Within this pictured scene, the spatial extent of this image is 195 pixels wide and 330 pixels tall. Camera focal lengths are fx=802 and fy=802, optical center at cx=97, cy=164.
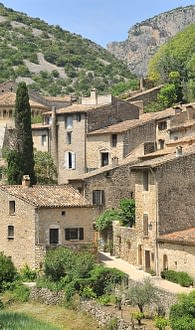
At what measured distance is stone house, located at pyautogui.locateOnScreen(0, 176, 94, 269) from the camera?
55.7 meters

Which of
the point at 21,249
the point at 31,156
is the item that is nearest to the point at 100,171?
the point at 31,156

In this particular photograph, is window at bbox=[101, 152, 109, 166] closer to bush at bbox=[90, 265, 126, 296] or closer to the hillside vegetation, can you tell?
the hillside vegetation

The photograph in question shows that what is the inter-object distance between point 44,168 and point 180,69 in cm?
3439

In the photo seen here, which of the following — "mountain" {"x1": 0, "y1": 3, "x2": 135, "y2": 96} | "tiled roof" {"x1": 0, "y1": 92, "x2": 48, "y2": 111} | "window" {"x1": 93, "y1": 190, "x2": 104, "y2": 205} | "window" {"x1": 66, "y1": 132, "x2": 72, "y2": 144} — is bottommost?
"window" {"x1": 93, "y1": 190, "x2": 104, "y2": 205}

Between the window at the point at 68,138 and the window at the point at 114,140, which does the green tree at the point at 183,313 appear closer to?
the window at the point at 114,140

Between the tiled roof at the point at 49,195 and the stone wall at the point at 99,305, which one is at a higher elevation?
the tiled roof at the point at 49,195

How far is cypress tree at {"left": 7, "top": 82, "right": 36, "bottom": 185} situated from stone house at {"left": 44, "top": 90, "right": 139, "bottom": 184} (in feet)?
29.8

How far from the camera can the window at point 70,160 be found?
251 ft

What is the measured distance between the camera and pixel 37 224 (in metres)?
55.6

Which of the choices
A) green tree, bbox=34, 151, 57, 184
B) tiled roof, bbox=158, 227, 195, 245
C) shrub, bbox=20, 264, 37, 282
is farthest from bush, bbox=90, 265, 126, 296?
green tree, bbox=34, 151, 57, 184

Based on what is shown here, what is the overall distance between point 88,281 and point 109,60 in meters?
130

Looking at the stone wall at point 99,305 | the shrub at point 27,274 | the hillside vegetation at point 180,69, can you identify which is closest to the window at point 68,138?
the hillside vegetation at point 180,69

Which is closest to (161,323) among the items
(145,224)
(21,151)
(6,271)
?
(145,224)

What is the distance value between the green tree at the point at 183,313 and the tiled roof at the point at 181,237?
608cm
